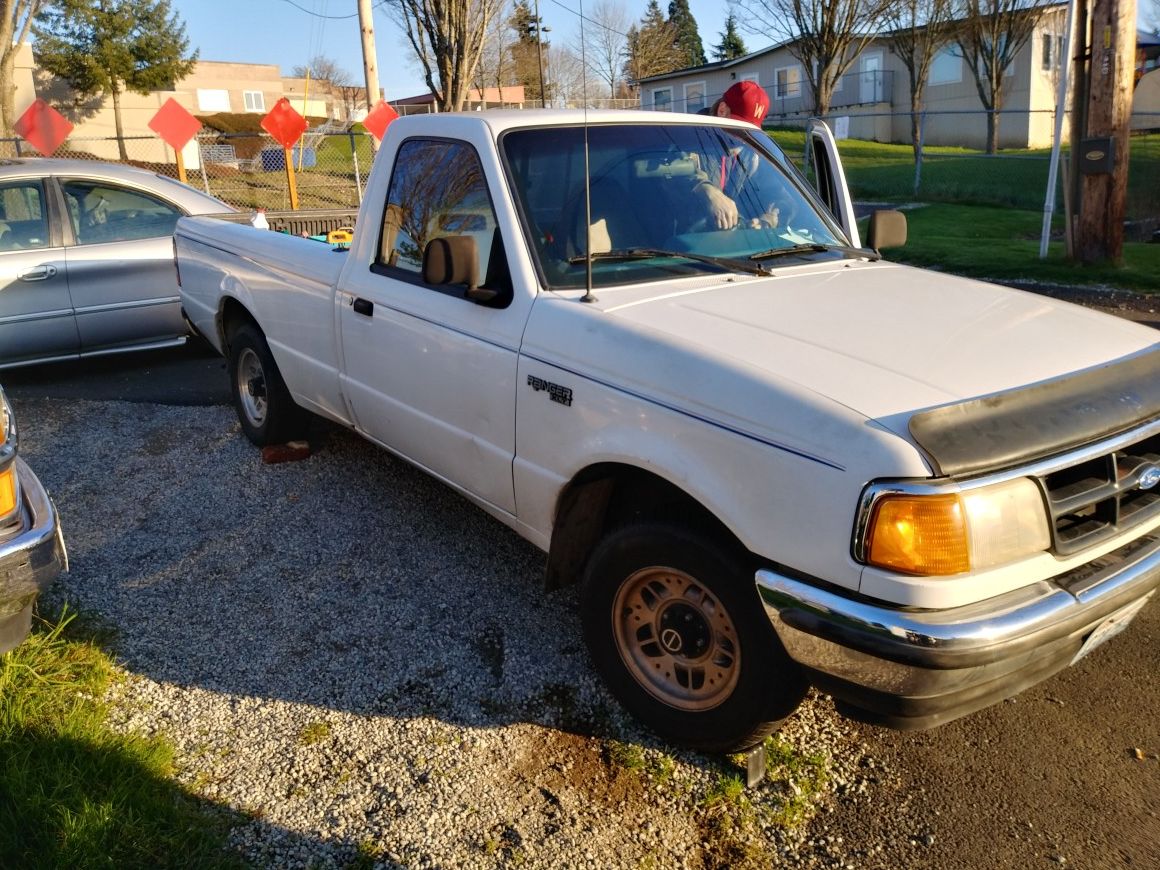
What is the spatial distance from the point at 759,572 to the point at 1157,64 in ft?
153

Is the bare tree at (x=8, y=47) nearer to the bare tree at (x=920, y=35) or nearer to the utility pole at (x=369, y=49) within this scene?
the utility pole at (x=369, y=49)

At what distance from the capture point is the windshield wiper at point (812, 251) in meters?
3.83

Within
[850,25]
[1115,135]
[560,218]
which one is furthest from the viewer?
[850,25]

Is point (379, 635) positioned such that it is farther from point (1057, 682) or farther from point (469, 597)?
point (1057, 682)

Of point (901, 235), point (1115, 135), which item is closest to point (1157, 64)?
point (1115, 135)

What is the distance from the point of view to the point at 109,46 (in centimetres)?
3594

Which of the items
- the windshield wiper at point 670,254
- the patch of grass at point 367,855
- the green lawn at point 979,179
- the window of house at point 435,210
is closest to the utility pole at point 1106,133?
the green lawn at point 979,179

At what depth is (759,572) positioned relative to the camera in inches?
102

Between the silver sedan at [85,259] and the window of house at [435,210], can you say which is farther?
the silver sedan at [85,259]

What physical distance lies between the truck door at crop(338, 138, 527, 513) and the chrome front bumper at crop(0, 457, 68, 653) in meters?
1.42

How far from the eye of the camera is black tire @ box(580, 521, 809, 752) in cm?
274

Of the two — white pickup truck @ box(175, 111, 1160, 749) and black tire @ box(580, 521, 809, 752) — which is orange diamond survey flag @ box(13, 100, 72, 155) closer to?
white pickup truck @ box(175, 111, 1160, 749)

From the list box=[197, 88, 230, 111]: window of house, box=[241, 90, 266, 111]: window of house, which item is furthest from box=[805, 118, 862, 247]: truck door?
box=[241, 90, 266, 111]: window of house

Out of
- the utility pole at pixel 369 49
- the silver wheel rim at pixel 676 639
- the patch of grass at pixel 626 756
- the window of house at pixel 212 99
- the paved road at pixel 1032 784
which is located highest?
the window of house at pixel 212 99
